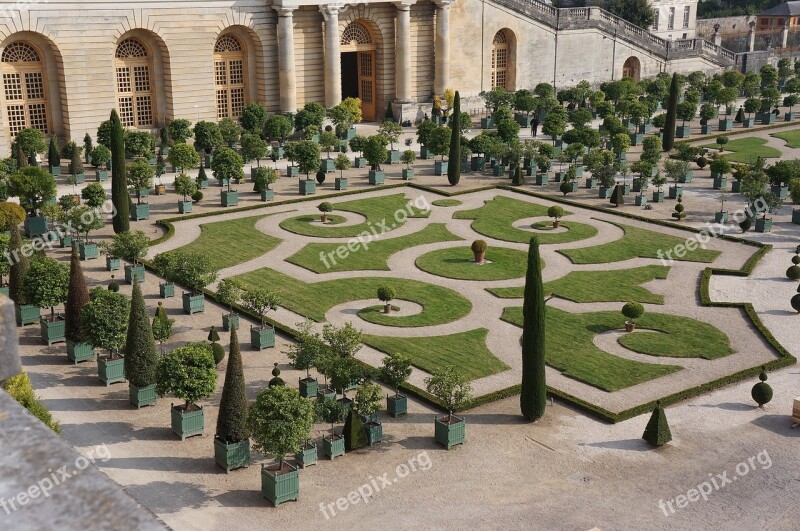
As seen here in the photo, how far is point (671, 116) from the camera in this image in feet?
239

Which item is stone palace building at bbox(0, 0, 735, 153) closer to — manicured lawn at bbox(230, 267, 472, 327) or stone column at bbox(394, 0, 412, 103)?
stone column at bbox(394, 0, 412, 103)

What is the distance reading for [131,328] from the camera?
3189 centimetres

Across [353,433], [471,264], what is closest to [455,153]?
[471,264]

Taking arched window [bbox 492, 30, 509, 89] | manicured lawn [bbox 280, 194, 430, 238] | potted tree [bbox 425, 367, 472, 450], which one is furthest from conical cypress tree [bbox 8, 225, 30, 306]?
arched window [bbox 492, 30, 509, 89]

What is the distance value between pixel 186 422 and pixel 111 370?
5.62m

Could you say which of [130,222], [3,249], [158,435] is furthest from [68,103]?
[158,435]

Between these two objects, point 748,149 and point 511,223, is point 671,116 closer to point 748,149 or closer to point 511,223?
point 748,149

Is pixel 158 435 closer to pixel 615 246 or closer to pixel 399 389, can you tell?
pixel 399 389

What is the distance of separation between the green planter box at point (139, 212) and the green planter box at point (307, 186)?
33.4 feet

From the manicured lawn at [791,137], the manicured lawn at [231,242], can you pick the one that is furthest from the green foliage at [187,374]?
the manicured lawn at [791,137]

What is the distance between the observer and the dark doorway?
90.4 meters

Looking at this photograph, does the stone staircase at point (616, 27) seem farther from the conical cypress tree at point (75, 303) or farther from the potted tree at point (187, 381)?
the potted tree at point (187, 381)

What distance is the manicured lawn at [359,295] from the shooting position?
40656 millimetres

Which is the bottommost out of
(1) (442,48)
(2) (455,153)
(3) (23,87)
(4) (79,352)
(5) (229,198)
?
(4) (79,352)
